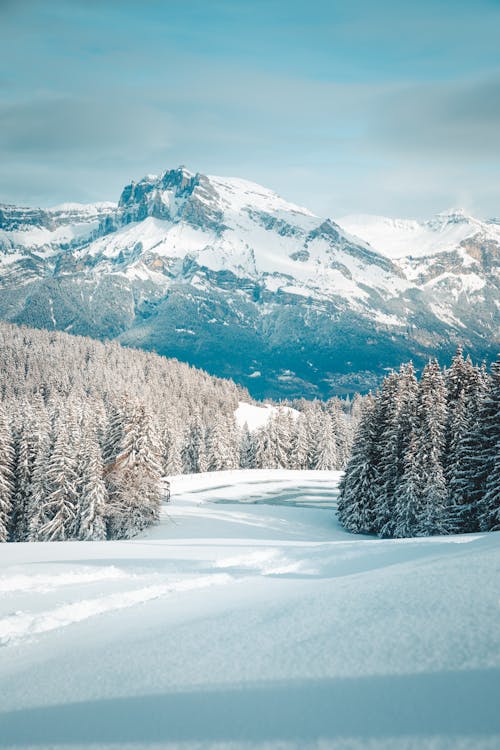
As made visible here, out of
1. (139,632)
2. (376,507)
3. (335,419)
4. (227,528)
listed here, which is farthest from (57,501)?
(335,419)

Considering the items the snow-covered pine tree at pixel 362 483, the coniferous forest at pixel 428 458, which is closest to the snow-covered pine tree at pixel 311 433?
the coniferous forest at pixel 428 458

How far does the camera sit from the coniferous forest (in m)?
26.6

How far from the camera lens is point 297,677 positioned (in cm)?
421

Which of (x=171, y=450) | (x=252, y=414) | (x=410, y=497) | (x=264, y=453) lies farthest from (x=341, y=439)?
(x=410, y=497)

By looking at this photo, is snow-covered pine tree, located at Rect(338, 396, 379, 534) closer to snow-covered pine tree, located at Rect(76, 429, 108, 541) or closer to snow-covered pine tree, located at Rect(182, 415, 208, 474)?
snow-covered pine tree, located at Rect(76, 429, 108, 541)

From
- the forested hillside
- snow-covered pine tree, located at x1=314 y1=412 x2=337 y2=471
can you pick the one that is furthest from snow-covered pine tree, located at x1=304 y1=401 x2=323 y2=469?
snow-covered pine tree, located at x1=314 y1=412 x2=337 y2=471

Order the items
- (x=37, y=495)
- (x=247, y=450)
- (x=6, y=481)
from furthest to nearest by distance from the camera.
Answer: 1. (x=247, y=450)
2. (x=6, y=481)
3. (x=37, y=495)

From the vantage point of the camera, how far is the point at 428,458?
29844 mm

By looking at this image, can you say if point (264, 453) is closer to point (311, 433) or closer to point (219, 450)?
point (219, 450)

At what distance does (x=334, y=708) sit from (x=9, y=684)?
388 centimetres

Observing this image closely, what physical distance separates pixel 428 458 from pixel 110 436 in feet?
84.7

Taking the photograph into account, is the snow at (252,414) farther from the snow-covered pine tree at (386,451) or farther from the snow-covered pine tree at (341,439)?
the snow-covered pine tree at (386,451)

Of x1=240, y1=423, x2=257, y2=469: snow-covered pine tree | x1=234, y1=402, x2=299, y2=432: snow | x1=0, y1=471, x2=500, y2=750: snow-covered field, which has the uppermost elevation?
x1=234, y1=402, x2=299, y2=432: snow

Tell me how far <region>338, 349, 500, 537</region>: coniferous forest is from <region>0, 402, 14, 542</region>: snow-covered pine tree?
27.2m
